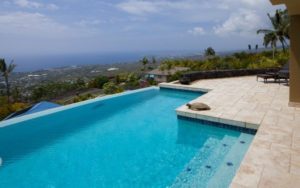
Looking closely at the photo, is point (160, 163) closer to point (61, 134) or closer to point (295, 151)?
point (295, 151)

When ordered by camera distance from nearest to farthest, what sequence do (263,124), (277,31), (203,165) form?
(203,165) → (263,124) → (277,31)

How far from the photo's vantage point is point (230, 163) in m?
4.99

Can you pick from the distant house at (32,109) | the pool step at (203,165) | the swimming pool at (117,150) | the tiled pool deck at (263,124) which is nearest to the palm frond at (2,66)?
the distant house at (32,109)

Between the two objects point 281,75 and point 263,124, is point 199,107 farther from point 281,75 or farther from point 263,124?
point 281,75

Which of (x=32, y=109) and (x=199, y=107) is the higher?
(x=199, y=107)

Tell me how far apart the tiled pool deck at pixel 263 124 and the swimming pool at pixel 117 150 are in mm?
435

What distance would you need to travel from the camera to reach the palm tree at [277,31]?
2765 centimetres

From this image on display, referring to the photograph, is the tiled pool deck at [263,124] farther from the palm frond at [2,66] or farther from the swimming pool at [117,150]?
the palm frond at [2,66]

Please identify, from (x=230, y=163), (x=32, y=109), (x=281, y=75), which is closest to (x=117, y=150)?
(x=230, y=163)

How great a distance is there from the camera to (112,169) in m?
5.47

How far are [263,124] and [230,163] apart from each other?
174 cm

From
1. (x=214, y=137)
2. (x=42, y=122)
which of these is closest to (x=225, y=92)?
(x=214, y=137)

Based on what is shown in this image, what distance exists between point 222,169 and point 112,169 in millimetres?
2317

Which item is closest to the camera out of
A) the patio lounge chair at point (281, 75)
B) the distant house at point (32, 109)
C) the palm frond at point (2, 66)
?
the distant house at point (32, 109)
